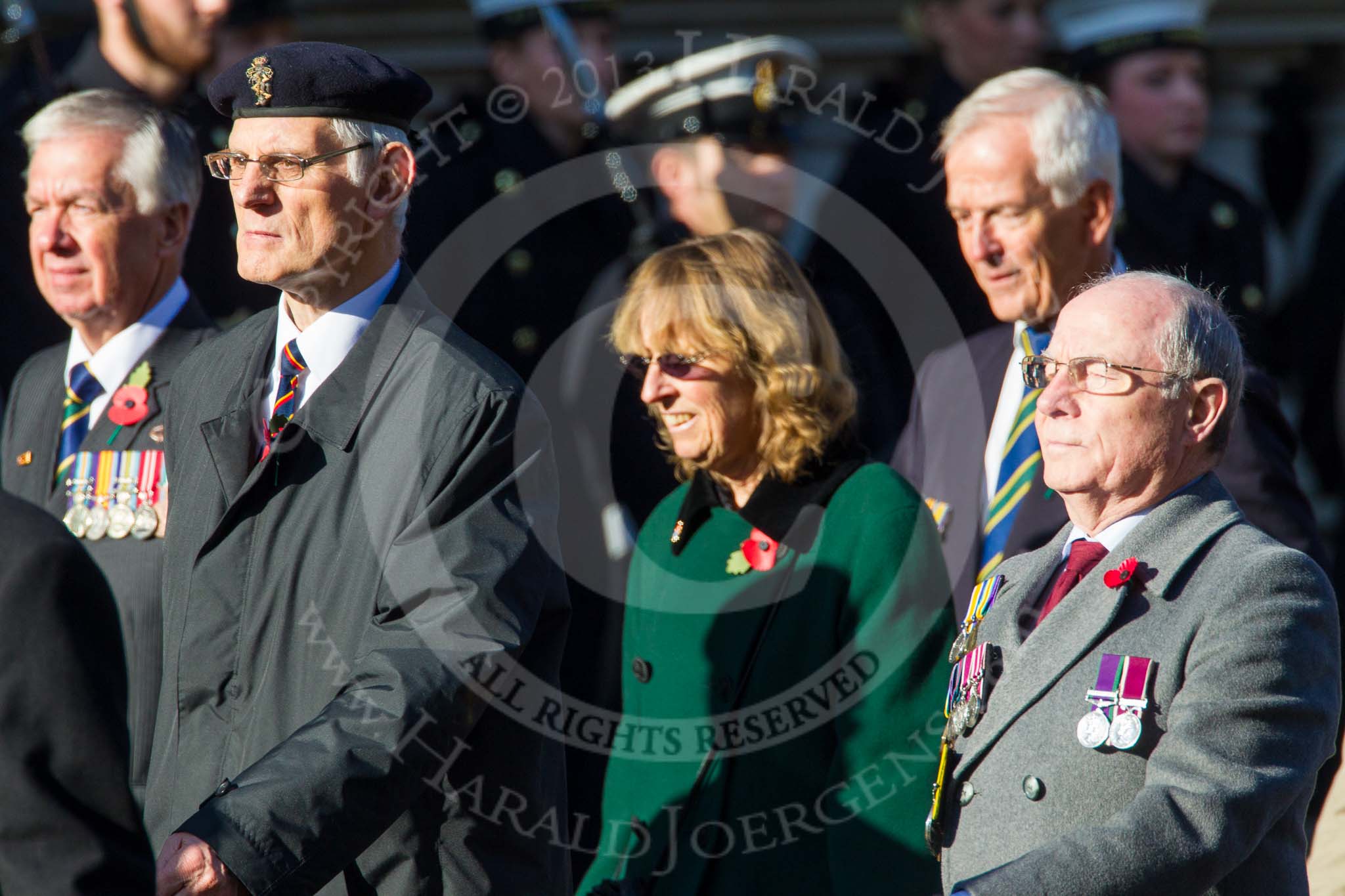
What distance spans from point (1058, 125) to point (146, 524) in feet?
7.15

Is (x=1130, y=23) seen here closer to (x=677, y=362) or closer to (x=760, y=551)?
(x=677, y=362)

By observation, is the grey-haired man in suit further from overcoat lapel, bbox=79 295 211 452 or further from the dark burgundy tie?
overcoat lapel, bbox=79 295 211 452

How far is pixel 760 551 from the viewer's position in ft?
11.0

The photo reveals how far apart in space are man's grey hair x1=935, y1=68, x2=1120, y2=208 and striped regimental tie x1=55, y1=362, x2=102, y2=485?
2.07 meters

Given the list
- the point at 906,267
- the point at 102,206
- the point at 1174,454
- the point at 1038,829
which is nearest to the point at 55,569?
the point at 1038,829

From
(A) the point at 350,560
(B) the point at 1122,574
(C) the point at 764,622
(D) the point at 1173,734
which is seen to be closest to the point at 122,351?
(A) the point at 350,560

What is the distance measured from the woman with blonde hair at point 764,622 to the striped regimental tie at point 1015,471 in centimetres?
45

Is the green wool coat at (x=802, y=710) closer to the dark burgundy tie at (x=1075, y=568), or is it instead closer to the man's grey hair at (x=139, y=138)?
the dark burgundy tie at (x=1075, y=568)


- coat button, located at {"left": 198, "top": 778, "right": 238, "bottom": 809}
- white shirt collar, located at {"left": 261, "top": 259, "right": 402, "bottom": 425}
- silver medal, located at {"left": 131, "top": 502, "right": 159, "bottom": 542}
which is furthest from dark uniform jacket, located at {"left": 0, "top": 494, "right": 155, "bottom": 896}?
silver medal, located at {"left": 131, "top": 502, "right": 159, "bottom": 542}

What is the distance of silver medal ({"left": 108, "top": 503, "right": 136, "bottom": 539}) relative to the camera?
3.95m

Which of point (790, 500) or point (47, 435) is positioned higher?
point (790, 500)


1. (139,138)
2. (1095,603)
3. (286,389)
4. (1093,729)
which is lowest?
(1093,729)

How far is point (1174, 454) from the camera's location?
8.91 ft

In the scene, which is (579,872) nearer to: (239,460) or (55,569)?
(239,460)
